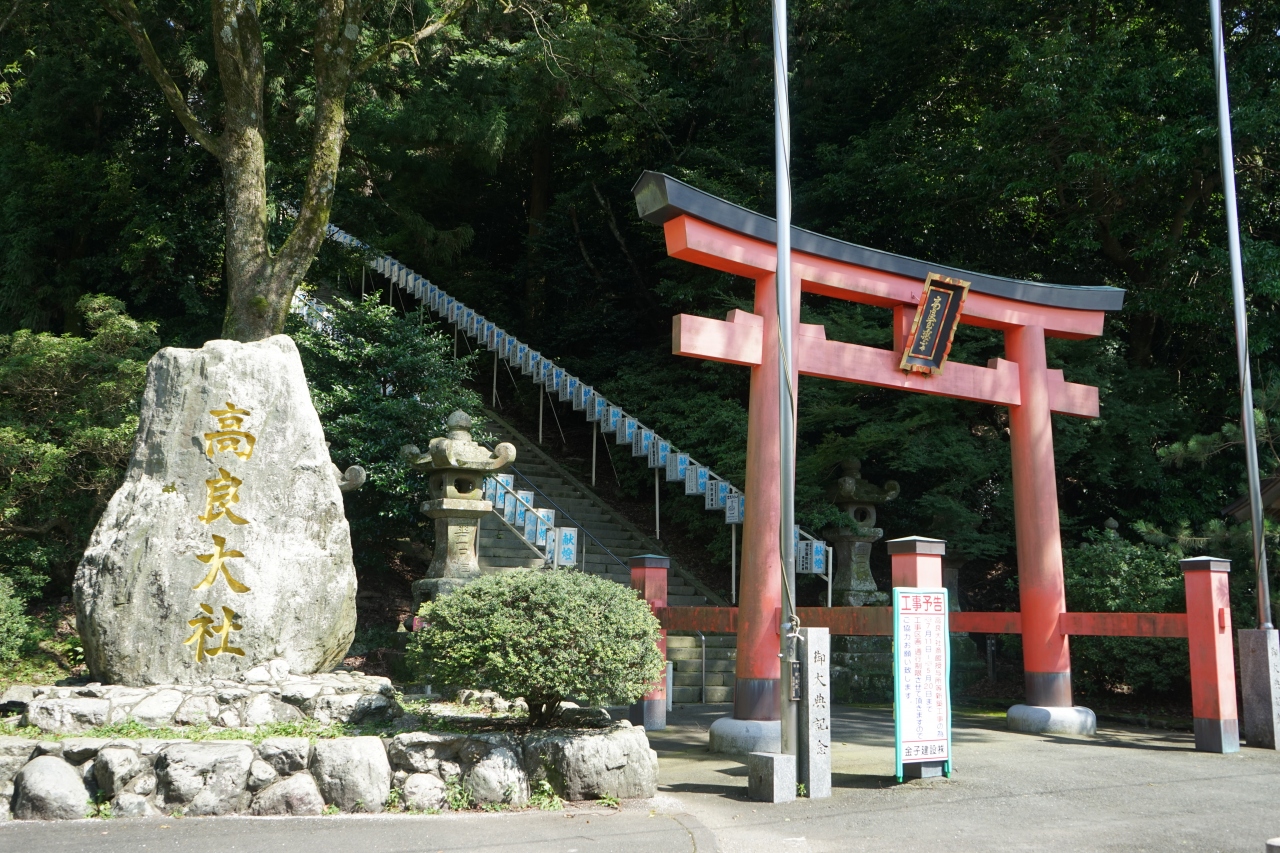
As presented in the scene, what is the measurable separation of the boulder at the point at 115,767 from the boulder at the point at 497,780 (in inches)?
81.5

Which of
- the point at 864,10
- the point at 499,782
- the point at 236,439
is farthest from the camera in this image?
the point at 864,10

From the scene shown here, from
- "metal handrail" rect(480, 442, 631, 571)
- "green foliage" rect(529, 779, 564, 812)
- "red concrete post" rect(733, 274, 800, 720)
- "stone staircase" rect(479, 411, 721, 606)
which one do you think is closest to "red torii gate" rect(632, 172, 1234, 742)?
"red concrete post" rect(733, 274, 800, 720)

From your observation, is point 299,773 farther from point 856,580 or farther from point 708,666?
point 856,580

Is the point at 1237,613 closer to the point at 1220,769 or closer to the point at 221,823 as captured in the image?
the point at 1220,769

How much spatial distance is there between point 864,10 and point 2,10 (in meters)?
14.6

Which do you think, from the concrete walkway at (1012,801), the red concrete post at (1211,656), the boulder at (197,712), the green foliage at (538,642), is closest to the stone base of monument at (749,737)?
the concrete walkway at (1012,801)

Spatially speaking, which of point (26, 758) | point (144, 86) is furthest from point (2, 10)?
point (26, 758)

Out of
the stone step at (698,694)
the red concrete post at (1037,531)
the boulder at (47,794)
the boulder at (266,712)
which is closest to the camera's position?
the boulder at (47,794)

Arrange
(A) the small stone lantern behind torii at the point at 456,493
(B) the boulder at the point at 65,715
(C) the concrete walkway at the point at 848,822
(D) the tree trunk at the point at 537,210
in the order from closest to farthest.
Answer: (C) the concrete walkway at the point at 848,822, (B) the boulder at the point at 65,715, (A) the small stone lantern behind torii at the point at 456,493, (D) the tree trunk at the point at 537,210

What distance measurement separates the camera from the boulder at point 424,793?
6109 mm

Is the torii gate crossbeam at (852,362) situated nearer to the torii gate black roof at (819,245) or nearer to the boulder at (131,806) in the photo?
the torii gate black roof at (819,245)

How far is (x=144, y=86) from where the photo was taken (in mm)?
15047

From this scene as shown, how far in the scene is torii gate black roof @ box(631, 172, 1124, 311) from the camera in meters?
8.10

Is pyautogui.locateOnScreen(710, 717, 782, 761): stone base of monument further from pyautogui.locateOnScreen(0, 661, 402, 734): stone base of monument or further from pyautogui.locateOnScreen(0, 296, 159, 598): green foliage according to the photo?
pyautogui.locateOnScreen(0, 296, 159, 598): green foliage
